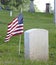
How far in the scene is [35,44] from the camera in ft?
37.6

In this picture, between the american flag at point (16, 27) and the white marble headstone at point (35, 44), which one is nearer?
the white marble headstone at point (35, 44)

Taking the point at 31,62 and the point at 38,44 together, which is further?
the point at 38,44

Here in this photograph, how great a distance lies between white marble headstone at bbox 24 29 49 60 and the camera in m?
11.3

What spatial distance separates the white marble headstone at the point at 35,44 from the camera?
11328mm

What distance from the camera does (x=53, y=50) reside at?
14.4 meters

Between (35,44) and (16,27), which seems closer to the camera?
(35,44)

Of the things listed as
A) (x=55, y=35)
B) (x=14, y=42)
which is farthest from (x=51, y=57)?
(x=55, y=35)

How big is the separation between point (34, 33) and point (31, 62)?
3.45 feet

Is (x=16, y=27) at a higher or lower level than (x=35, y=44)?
higher

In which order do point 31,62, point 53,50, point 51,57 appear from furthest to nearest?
point 53,50, point 51,57, point 31,62

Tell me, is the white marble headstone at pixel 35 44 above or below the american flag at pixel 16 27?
below

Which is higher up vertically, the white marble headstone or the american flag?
the american flag

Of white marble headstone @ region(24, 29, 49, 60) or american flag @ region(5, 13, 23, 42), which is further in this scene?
american flag @ region(5, 13, 23, 42)

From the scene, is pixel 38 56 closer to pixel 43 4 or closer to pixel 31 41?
pixel 31 41
